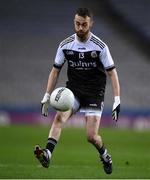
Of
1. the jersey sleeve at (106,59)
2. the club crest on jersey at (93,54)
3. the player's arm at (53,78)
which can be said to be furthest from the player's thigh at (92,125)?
the club crest on jersey at (93,54)

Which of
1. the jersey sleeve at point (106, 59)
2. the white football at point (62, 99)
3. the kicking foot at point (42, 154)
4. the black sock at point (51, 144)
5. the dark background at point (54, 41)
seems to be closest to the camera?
the kicking foot at point (42, 154)

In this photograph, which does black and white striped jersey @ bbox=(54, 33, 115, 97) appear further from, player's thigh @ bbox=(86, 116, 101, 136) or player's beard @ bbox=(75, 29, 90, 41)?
player's thigh @ bbox=(86, 116, 101, 136)

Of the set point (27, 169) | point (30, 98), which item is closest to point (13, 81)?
point (30, 98)

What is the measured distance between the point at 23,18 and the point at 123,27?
13.1ft

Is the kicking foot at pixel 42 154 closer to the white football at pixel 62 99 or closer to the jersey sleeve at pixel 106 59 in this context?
the white football at pixel 62 99

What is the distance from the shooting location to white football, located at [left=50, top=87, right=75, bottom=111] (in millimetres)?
10227

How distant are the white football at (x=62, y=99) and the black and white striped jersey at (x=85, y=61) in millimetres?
486

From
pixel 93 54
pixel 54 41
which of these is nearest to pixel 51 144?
pixel 93 54

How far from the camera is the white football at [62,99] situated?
403 inches

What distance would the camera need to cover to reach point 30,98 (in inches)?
1115

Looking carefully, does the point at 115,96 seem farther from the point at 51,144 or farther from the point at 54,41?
the point at 54,41

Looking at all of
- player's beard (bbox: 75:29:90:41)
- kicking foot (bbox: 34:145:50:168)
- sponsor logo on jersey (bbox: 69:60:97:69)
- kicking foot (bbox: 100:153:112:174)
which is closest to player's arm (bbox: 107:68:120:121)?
sponsor logo on jersey (bbox: 69:60:97:69)

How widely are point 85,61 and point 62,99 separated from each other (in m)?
0.80

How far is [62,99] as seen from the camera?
10211 mm
